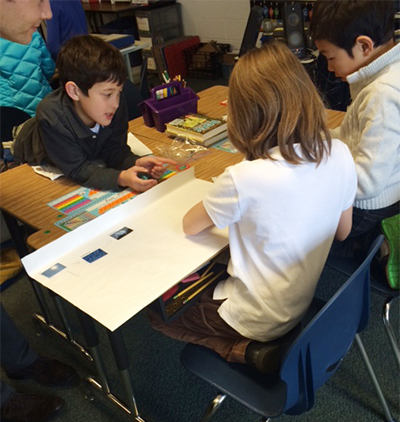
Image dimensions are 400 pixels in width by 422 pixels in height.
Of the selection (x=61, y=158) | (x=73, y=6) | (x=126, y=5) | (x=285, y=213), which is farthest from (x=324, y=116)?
(x=126, y=5)

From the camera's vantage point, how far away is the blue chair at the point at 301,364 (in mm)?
819

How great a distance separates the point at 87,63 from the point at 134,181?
0.44 m

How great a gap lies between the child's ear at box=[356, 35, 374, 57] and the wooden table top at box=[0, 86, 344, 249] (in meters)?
0.41

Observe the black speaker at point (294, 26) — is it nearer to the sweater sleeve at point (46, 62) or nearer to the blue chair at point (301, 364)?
the sweater sleeve at point (46, 62)

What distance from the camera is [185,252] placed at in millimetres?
1044

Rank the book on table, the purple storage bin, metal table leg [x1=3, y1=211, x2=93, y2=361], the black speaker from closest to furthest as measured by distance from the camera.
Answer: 1. metal table leg [x1=3, y1=211, x2=93, y2=361]
2. the book on table
3. the purple storage bin
4. the black speaker

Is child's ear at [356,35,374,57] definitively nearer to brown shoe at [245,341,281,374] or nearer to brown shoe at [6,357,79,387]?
brown shoe at [245,341,281,374]

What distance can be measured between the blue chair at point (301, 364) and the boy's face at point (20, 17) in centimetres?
113

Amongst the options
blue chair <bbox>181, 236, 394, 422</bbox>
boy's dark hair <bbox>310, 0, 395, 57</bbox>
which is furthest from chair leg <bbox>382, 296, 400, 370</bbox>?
boy's dark hair <bbox>310, 0, 395, 57</bbox>

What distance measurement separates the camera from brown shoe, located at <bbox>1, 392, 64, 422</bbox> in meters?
1.38

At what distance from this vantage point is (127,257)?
1.05 metres

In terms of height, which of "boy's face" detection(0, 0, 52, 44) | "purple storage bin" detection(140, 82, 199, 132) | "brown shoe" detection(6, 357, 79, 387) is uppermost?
"boy's face" detection(0, 0, 52, 44)

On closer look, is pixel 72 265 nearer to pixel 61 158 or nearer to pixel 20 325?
pixel 61 158

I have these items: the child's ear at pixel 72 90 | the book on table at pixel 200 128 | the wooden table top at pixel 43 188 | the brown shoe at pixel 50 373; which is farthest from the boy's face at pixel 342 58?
the brown shoe at pixel 50 373
